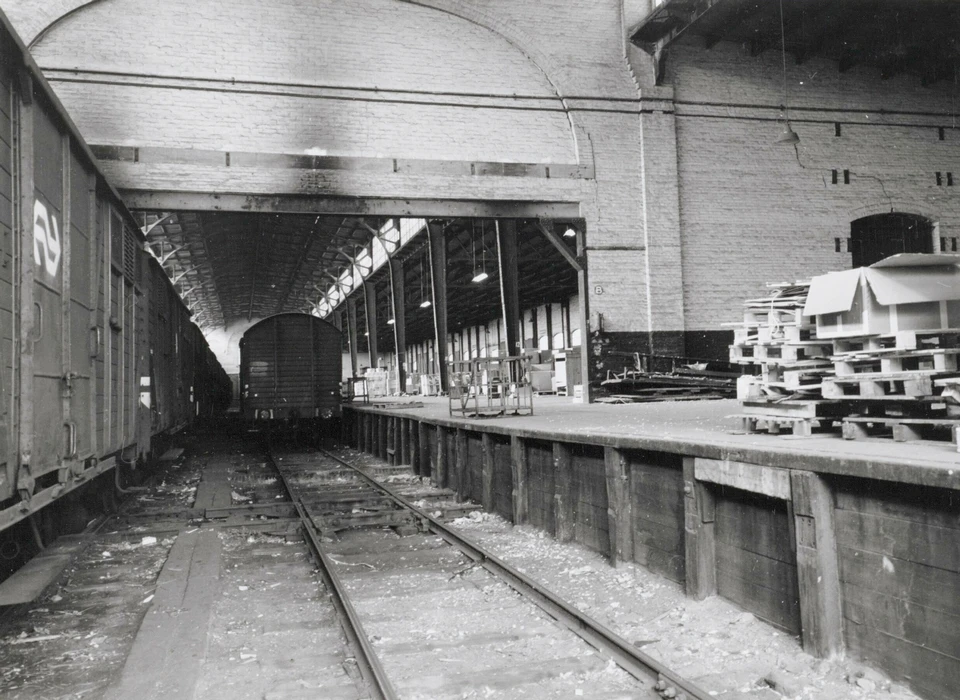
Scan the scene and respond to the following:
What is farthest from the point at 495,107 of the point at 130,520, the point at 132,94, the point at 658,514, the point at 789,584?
the point at 789,584

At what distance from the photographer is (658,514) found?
5562mm

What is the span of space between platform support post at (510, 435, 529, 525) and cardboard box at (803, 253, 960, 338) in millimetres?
3674

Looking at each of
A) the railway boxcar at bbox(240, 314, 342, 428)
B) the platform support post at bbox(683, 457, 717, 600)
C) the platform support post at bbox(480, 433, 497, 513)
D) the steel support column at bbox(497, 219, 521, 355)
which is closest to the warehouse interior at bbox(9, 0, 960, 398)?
the railway boxcar at bbox(240, 314, 342, 428)

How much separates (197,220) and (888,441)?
2903 cm

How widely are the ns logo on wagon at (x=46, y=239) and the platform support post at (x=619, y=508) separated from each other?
412cm

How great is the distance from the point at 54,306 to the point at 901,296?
514cm

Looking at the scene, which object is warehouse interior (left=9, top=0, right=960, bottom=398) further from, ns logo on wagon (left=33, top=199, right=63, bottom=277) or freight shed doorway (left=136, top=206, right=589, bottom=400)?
ns logo on wagon (left=33, top=199, right=63, bottom=277)

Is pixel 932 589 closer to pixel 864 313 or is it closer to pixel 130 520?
pixel 864 313

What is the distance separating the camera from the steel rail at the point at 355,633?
3.71 m

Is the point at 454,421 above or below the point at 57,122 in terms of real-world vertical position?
below

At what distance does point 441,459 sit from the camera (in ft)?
35.6

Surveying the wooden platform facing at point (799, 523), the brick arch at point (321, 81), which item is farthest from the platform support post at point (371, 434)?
the wooden platform facing at point (799, 523)

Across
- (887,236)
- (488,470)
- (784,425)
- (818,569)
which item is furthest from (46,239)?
(887,236)

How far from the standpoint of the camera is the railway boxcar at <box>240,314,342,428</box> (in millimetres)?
17047
